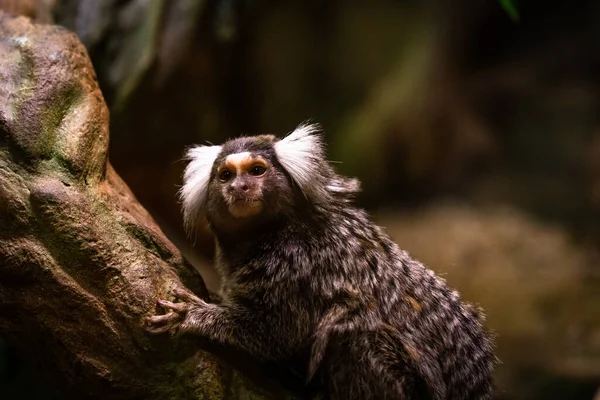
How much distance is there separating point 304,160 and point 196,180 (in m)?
0.58

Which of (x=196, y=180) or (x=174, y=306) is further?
(x=196, y=180)

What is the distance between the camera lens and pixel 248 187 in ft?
10.5

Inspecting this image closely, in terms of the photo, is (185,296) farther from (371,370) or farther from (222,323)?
(371,370)

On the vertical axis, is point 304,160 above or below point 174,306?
above

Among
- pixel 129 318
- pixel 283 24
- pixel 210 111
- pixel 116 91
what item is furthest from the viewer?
pixel 283 24

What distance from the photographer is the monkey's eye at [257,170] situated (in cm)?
331

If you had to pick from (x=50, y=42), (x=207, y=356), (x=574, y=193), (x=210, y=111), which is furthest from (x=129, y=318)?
(x=574, y=193)

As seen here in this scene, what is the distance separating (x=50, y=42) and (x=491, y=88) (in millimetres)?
7157

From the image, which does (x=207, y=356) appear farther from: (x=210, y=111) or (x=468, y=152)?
(x=468, y=152)

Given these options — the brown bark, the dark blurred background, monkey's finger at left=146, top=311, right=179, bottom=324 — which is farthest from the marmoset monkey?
the dark blurred background

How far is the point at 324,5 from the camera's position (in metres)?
7.41

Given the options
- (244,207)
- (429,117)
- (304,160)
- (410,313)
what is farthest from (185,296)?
(429,117)

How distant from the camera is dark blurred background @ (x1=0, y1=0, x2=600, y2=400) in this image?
16.2 feet

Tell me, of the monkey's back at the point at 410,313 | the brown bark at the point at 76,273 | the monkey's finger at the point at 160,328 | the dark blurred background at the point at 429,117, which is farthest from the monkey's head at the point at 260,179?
the dark blurred background at the point at 429,117
